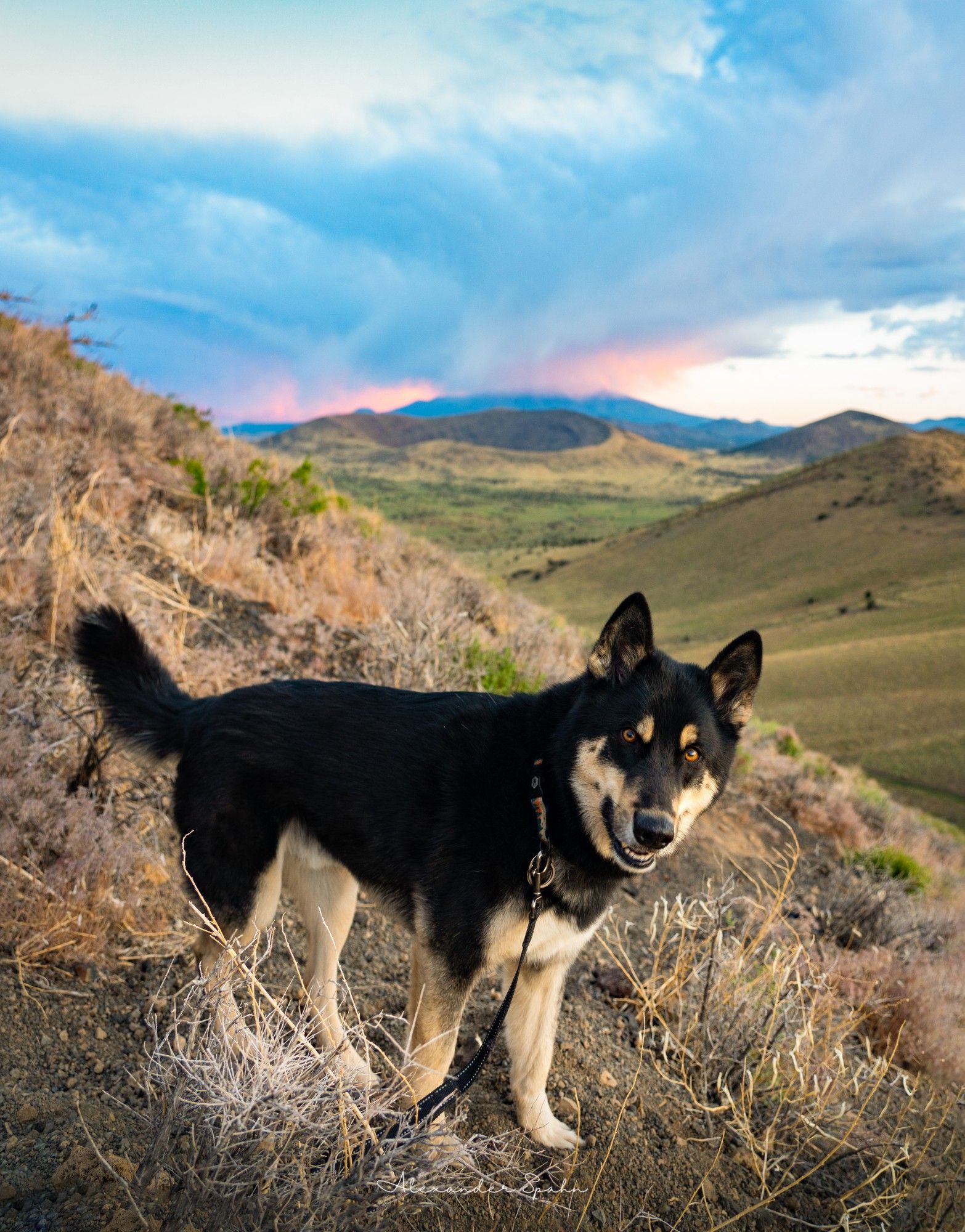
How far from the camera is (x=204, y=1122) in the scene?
2184 mm

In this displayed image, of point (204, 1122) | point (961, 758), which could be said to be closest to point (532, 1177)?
point (204, 1122)

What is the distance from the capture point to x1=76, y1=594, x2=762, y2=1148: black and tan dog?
117 inches

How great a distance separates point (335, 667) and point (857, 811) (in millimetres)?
6893

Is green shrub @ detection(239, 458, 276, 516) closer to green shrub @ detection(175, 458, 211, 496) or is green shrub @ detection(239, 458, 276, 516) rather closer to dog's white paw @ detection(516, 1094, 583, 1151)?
green shrub @ detection(175, 458, 211, 496)

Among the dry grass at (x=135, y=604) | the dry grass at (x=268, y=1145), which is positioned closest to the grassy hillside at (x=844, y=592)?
the dry grass at (x=135, y=604)

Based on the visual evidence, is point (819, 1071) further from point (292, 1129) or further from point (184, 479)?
point (184, 479)

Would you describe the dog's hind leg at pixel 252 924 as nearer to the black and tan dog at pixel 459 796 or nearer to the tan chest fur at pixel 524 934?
the black and tan dog at pixel 459 796

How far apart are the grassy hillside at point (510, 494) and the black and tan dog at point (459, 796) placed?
1186 centimetres

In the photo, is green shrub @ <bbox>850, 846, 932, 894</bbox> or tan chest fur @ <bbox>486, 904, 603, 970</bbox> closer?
tan chest fur @ <bbox>486, 904, 603, 970</bbox>

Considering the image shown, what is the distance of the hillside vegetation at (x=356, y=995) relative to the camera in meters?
2.32

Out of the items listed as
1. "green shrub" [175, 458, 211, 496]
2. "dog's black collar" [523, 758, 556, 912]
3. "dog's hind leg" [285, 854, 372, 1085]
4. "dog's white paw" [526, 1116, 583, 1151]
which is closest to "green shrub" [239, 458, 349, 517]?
"green shrub" [175, 458, 211, 496]

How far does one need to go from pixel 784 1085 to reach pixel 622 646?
8.09 ft

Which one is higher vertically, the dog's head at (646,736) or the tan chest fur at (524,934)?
the dog's head at (646,736)

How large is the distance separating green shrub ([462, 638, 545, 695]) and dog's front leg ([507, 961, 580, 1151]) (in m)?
3.68
